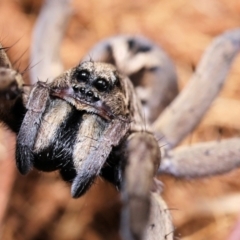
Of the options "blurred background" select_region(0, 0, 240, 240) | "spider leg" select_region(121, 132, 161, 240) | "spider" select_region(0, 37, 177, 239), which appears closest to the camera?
"spider leg" select_region(121, 132, 161, 240)

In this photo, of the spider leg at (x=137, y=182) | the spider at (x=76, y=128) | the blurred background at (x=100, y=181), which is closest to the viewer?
the spider leg at (x=137, y=182)

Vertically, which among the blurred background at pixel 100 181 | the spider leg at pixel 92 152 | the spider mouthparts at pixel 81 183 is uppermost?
the spider leg at pixel 92 152

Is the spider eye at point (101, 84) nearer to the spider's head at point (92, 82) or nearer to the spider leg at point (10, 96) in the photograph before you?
the spider's head at point (92, 82)

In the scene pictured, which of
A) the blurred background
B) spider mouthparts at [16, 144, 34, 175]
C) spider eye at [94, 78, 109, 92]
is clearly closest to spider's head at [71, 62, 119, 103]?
spider eye at [94, 78, 109, 92]

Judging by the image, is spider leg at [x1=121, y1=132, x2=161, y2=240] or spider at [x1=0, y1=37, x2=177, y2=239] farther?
spider at [x1=0, y1=37, x2=177, y2=239]

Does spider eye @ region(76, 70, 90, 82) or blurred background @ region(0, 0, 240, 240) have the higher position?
spider eye @ region(76, 70, 90, 82)

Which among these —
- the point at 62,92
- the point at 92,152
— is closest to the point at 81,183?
the point at 92,152

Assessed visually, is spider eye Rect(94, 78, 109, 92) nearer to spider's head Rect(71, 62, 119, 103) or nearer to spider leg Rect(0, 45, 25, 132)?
spider's head Rect(71, 62, 119, 103)

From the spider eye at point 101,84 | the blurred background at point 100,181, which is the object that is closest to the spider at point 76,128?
the spider eye at point 101,84
